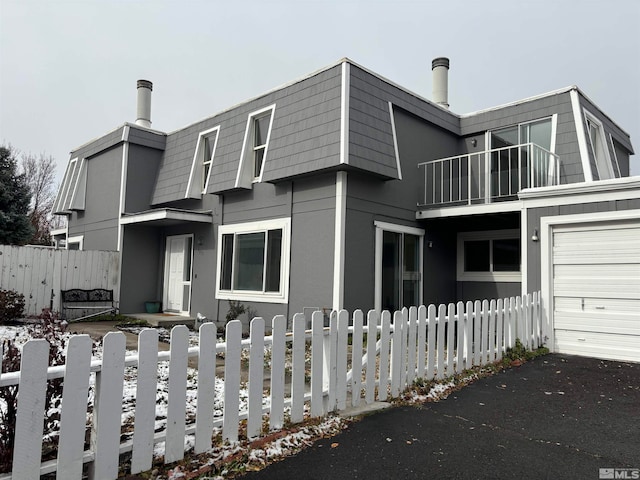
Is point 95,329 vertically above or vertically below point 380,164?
below

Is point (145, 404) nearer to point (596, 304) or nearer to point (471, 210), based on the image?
point (596, 304)

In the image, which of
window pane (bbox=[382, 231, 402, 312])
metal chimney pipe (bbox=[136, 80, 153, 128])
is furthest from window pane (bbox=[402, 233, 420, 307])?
metal chimney pipe (bbox=[136, 80, 153, 128])

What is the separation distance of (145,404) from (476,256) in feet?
33.2

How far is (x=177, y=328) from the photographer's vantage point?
10.3ft

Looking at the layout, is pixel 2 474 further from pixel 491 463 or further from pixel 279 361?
pixel 491 463

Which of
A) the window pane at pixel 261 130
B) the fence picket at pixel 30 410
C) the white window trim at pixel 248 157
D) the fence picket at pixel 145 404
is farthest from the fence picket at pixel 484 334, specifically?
the window pane at pixel 261 130

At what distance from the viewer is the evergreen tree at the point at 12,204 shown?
16188mm

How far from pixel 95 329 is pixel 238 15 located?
25.9 feet

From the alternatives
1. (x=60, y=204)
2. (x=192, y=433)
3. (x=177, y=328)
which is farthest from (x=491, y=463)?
(x=60, y=204)

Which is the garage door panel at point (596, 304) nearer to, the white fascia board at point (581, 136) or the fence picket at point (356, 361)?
the white fascia board at point (581, 136)

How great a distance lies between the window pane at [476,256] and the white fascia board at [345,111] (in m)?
5.08

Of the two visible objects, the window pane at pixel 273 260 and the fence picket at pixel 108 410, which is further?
the window pane at pixel 273 260

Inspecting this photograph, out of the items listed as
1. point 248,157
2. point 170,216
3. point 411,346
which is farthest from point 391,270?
point 170,216

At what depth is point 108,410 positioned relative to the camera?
2.78m
